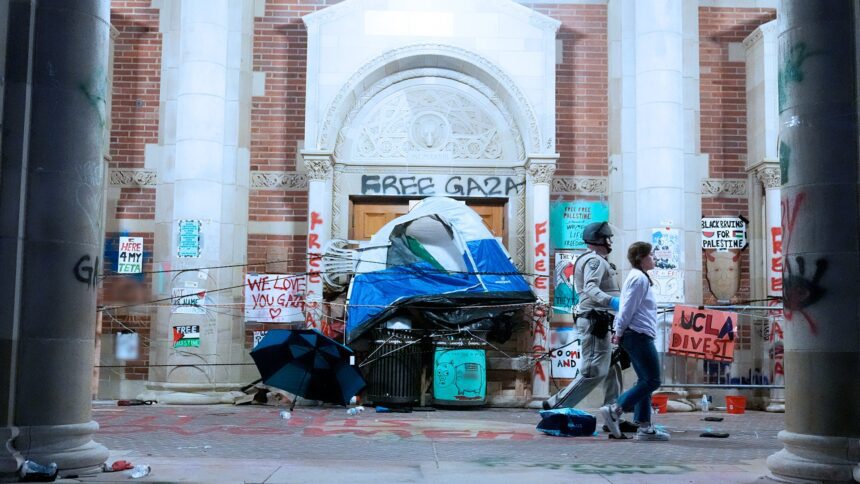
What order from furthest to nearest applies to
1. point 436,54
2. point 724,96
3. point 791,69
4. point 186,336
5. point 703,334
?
1. point 724,96
2. point 436,54
3. point 186,336
4. point 703,334
5. point 791,69

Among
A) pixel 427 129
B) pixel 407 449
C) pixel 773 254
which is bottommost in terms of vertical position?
pixel 407 449

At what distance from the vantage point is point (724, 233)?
14.2m

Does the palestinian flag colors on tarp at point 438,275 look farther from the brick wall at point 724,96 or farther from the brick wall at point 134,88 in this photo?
the brick wall at point 134,88

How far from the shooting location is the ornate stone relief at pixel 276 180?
46.7ft

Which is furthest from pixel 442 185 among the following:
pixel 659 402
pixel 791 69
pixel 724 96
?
pixel 791 69

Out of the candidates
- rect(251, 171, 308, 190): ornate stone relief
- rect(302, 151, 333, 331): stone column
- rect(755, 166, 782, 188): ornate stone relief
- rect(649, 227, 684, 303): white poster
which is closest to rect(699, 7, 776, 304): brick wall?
rect(755, 166, 782, 188): ornate stone relief

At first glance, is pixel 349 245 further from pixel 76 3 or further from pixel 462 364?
pixel 76 3

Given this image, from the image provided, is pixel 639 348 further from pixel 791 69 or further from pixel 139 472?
pixel 139 472

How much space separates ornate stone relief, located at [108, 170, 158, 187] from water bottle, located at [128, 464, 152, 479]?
9059 mm

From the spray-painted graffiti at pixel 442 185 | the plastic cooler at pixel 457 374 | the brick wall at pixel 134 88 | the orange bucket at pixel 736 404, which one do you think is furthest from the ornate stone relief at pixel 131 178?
the orange bucket at pixel 736 404

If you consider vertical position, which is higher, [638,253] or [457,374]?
[638,253]

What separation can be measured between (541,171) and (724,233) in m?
3.08

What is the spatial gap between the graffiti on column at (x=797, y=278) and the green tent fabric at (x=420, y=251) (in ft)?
23.8

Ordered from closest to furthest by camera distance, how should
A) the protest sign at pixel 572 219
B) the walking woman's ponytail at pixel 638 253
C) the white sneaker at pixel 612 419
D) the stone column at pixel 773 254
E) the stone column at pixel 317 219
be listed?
the white sneaker at pixel 612 419 → the walking woman's ponytail at pixel 638 253 → the stone column at pixel 773 254 → the stone column at pixel 317 219 → the protest sign at pixel 572 219
